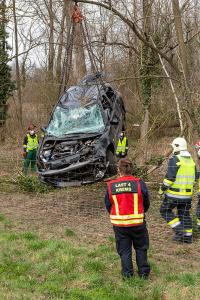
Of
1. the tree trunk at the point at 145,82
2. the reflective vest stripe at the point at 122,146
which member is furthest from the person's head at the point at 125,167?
the reflective vest stripe at the point at 122,146

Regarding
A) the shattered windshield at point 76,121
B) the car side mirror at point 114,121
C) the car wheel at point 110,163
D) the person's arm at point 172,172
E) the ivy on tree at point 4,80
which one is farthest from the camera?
the ivy on tree at point 4,80

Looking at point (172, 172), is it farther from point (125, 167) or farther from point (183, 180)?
point (125, 167)

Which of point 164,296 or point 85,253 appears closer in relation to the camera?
point 164,296

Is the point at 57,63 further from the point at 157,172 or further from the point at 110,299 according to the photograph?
the point at 110,299

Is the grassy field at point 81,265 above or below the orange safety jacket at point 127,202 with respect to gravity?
below

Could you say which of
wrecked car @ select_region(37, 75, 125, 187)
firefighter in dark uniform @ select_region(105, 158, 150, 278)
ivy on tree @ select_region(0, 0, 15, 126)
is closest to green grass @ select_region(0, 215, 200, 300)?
firefighter in dark uniform @ select_region(105, 158, 150, 278)

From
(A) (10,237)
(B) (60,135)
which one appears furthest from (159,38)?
(A) (10,237)

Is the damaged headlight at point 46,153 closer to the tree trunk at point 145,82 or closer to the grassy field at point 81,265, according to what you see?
the grassy field at point 81,265

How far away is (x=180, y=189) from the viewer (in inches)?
249

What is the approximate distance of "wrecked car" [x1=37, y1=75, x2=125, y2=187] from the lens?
810 centimetres

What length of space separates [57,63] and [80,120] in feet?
48.5

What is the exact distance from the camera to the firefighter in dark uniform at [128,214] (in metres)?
4.79

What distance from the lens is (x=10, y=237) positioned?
643cm

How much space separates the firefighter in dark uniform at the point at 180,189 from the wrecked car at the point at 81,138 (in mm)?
2012
